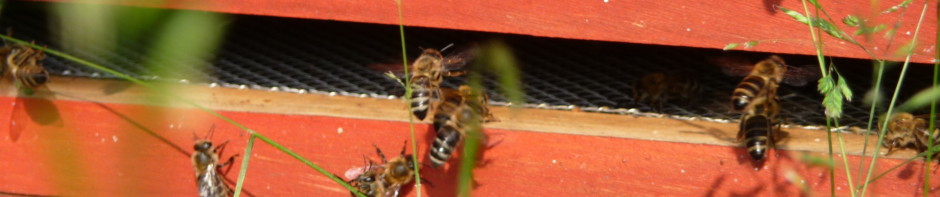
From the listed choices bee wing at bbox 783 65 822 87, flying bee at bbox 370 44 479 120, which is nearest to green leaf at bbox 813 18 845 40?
bee wing at bbox 783 65 822 87

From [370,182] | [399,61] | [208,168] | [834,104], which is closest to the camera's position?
[834,104]

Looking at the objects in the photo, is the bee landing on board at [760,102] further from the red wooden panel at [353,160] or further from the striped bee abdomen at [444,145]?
the striped bee abdomen at [444,145]

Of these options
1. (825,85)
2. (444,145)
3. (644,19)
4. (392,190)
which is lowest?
(392,190)

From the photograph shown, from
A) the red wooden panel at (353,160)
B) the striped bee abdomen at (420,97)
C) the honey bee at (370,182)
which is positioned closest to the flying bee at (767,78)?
the red wooden panel at (353,160)

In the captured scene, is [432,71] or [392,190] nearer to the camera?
[392,190]

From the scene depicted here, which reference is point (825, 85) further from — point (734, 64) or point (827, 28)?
point (734, 64)

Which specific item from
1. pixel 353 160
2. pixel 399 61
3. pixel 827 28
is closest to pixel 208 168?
pixel 353 160
